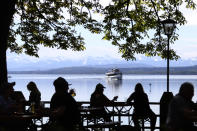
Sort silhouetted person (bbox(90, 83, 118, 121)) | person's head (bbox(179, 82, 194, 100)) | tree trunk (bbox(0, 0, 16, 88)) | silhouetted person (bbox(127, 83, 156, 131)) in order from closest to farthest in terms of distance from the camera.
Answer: person's head (bbox(179, 82, 194, 100)), tree trunk (bbox(0, 0, 16, 88)), silhouetted person (bbox(127, 83, 156, 131)), silhouetted person (bbox(90, 83, 118, 121))

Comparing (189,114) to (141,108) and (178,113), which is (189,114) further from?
(141,108)

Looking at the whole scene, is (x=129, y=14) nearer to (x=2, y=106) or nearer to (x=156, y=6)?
(x=156, y=6)

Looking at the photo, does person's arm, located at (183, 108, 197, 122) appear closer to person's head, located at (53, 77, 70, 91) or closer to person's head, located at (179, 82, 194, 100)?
person's head, located at (179, 82, 194, 100)

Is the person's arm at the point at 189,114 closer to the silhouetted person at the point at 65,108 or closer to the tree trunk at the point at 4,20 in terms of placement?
the silhouetted person at the point at 65,108

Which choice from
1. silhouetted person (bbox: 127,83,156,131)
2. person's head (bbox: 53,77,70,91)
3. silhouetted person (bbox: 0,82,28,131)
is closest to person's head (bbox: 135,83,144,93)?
silhouetted person (bbox: 127,83,156,131)

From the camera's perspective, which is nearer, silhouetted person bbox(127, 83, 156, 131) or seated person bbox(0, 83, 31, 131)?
seated person bbox(0, 83, 31, 131)

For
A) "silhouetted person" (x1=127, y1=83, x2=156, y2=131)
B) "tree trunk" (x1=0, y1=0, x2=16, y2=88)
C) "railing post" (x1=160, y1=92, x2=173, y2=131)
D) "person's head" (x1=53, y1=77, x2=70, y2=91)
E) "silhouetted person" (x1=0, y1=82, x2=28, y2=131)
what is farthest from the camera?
"silhouetted person" (x1=127, y1=83, x2=156, y2=131)

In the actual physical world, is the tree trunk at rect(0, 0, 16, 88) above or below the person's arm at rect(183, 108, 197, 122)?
above

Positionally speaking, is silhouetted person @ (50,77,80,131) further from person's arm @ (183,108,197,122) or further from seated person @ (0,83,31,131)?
person's arm @ (183,108,197,122)

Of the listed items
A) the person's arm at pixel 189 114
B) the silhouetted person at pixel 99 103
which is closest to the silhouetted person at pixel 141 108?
the silhouetted person at pixel 99 103

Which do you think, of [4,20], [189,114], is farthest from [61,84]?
[4,20]

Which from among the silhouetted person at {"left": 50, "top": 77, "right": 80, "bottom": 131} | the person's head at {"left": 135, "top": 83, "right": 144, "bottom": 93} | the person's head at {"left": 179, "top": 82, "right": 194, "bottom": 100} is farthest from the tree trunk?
the person's head at {"left": 179, "top": 82, "right": 194, "bottom": 100}

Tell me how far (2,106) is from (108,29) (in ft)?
34.7

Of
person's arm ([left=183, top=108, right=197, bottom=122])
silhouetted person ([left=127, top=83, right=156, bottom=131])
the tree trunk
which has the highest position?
the tree trunk
